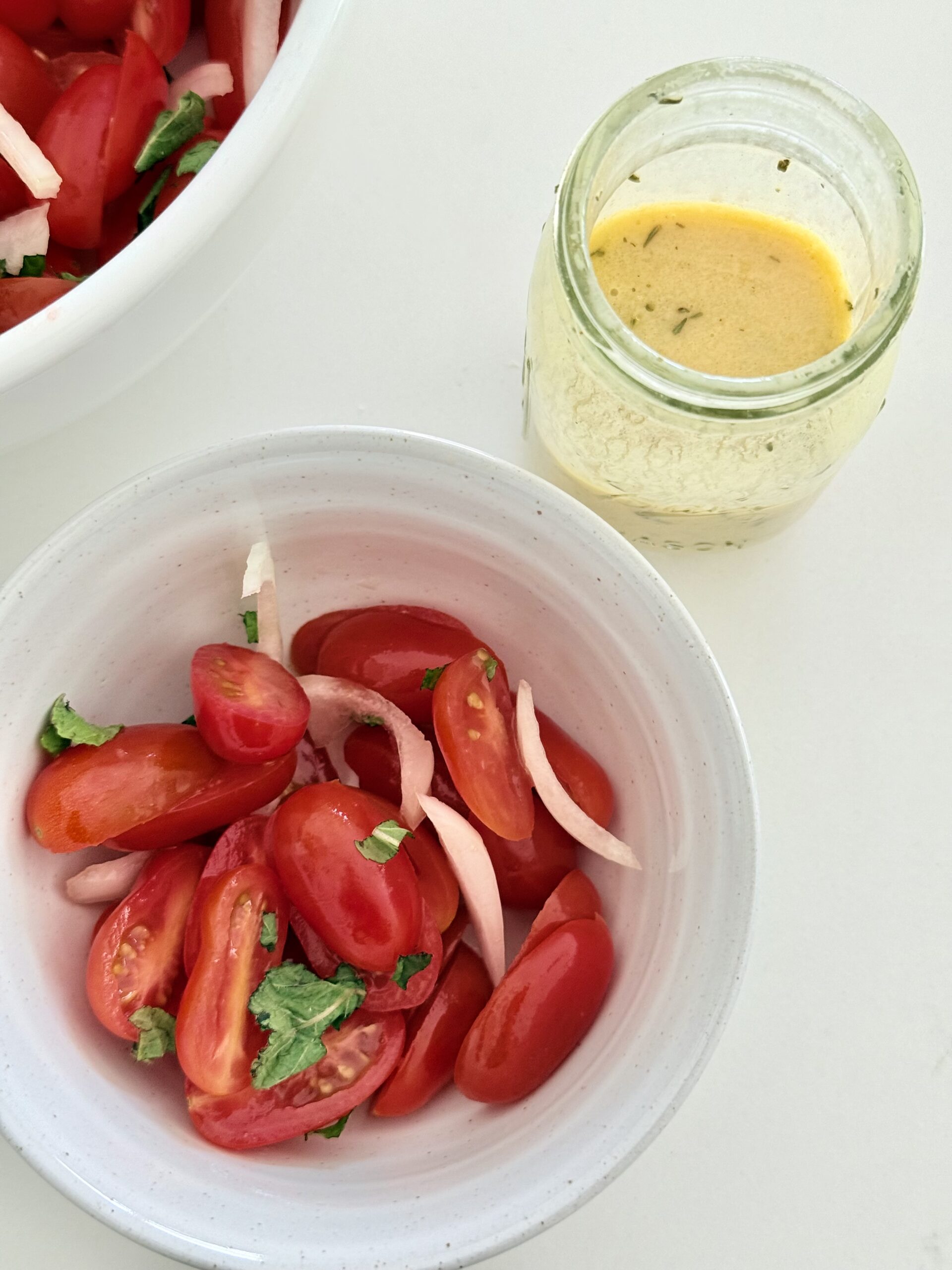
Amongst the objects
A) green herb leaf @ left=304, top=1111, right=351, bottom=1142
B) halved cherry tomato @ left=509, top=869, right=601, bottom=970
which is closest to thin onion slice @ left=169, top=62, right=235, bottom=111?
halved cherry tomato @ left=509, top=869, right=601, bottom=970

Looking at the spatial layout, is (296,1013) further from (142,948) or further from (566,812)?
(566,812)

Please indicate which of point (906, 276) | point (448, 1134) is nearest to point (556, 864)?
point (448, 1134)

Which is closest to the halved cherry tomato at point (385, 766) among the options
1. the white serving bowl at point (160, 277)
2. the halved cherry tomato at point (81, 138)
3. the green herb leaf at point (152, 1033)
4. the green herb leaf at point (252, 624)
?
the green herb leaf at point (252, 624)

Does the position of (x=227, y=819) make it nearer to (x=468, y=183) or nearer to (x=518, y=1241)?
(x=518, y=1241)

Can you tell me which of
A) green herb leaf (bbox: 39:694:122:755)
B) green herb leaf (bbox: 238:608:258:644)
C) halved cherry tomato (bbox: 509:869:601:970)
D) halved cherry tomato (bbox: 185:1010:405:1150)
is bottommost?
halved cherry tomato (bbox: 185:1010:405:1150)

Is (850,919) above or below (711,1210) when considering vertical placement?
above

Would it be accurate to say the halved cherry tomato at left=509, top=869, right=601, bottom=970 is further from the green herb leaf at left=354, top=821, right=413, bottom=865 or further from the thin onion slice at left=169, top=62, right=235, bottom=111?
the thin onion slice at left=169, top=62, right=235, bottom=111
